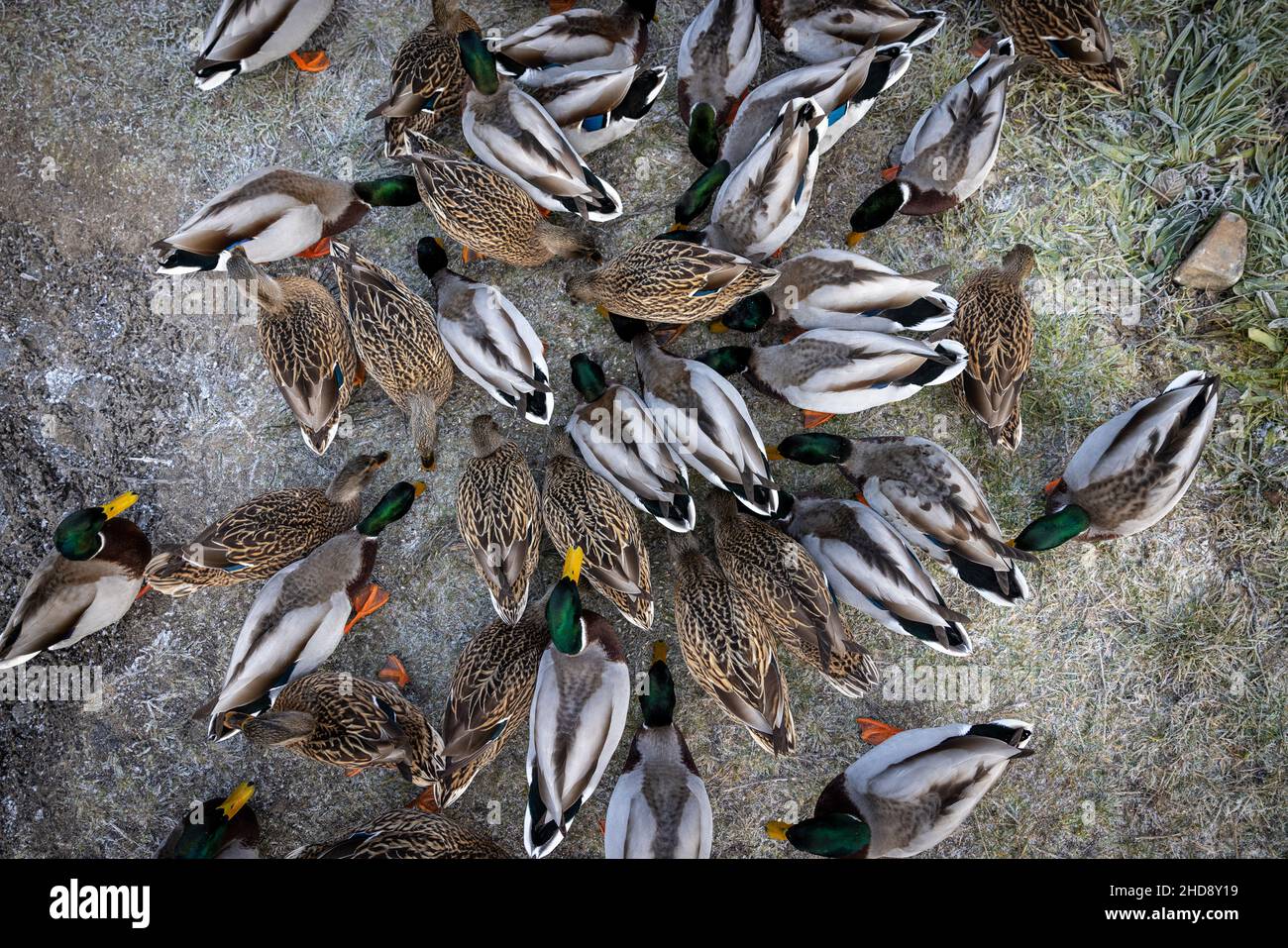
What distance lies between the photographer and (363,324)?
369cm

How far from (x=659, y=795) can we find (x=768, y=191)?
8.74 ft

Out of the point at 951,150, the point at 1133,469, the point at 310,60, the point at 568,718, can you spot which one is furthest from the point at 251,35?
the point at 1133,469

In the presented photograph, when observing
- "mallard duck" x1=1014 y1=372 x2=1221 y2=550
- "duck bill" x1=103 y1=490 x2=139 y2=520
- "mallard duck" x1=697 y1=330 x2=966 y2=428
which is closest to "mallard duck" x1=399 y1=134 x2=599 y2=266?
"mallard duck" x1=697 y1=330 x2=966 y2=428

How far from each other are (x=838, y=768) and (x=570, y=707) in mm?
1380

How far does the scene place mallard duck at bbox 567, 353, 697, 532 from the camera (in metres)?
3.64

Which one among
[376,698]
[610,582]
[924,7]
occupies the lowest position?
[376,698]

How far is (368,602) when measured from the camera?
4031 millimetres

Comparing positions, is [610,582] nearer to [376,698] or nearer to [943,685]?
[376,698]

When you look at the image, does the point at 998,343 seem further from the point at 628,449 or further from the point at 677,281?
the point at 628,449

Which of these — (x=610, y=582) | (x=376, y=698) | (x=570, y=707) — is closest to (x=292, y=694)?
(x=376, y=698)

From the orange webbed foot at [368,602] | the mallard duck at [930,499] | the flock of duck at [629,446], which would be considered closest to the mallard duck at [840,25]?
the flock of duck at [629,446]
